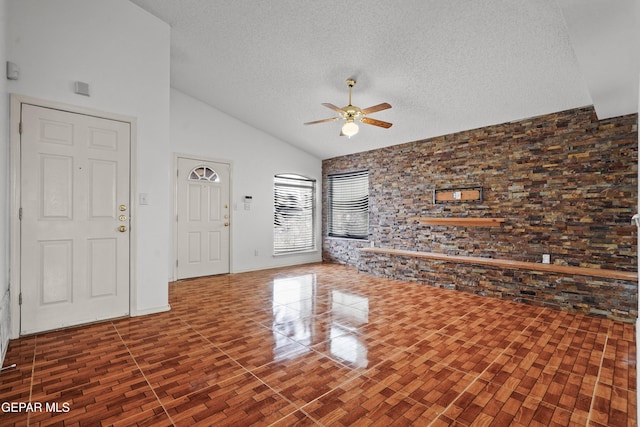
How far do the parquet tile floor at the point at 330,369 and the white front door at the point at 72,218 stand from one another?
0.84ft

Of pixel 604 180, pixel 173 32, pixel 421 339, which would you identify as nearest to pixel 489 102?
pixel 604 180

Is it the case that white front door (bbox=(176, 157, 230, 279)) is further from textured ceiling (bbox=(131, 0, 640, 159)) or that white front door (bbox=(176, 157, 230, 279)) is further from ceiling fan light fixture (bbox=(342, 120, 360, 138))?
ceiling fan light fixture (bbox=(342, 120, 360, 138))

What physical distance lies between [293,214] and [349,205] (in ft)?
4.21

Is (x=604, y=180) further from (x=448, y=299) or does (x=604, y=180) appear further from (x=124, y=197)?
(x=124, y=197)

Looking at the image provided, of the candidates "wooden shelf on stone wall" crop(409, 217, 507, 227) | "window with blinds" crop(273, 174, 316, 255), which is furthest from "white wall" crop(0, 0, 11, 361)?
"wooden shelf on stone wall" crop(409, 217, 507, 227)

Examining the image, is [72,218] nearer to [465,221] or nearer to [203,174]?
[203,174]

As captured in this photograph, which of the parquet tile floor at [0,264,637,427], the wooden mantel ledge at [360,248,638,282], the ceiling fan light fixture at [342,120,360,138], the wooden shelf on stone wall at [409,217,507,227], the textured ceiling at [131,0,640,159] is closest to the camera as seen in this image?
the parquet tile floor at [0,264,637,427]

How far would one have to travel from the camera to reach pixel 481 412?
5.64 ft

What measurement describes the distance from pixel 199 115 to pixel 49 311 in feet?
12.3

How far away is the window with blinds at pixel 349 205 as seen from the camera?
22.0ft

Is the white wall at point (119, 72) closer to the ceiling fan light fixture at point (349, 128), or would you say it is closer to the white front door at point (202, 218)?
the white front door at point (202, 218)

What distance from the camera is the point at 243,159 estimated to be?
6.07 m

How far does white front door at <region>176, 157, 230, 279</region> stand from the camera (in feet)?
17.4

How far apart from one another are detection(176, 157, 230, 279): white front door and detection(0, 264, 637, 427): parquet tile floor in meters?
1.83
